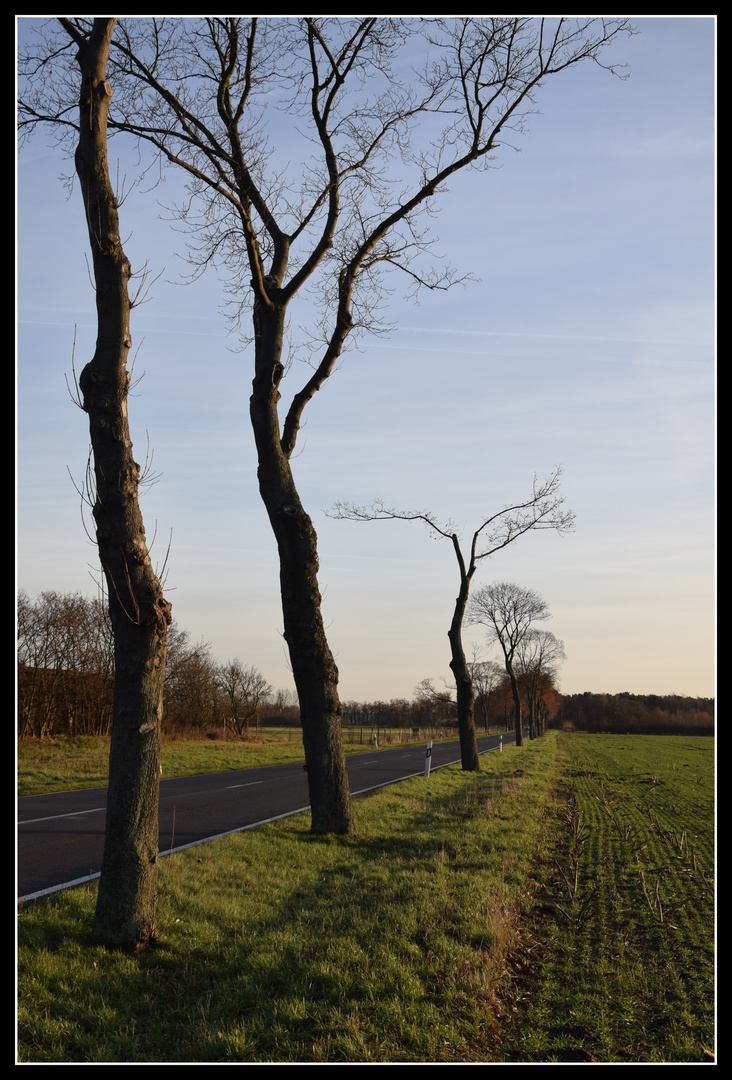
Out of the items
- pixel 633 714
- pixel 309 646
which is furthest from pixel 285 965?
pixel 633 714

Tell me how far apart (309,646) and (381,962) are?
5.17 metres

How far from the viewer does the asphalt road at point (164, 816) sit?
325 inches

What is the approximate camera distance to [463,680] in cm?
2333

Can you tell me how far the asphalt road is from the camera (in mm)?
8253

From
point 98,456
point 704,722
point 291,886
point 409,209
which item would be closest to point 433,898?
point 291,886

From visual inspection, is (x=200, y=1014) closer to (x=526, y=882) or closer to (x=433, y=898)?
(x=433, y=898)

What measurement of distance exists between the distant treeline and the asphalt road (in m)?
69.1

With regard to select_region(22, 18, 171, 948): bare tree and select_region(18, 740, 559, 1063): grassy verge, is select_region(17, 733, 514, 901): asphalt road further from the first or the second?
select_region(22, 18, 171, 948): bare tree

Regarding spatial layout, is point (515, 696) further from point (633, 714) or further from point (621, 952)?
point (633, 714)

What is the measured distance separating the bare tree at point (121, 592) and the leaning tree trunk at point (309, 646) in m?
4.43

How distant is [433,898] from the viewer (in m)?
7.05

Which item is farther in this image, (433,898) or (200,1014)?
(433,898)

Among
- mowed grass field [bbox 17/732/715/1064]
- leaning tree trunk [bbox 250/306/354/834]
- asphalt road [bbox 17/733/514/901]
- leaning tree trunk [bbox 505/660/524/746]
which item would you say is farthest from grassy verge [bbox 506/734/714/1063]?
leaning tree trunk [bbox 505/660/524/746]
